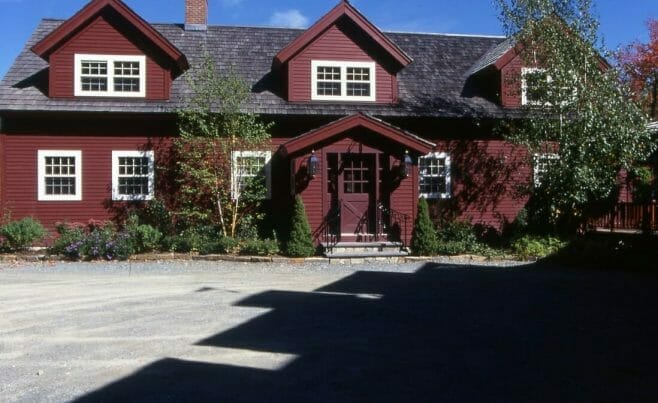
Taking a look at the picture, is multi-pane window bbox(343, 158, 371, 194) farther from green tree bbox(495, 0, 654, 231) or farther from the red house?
green tree bbox(495, 0, 654, 231)

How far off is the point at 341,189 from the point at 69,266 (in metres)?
7.65

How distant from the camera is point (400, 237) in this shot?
687 inches

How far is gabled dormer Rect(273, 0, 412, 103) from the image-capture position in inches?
727

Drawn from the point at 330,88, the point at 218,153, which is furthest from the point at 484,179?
the point at 218,153

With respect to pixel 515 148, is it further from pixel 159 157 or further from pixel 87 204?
pixel 87 204

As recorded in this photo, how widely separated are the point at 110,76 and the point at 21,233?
5373mm

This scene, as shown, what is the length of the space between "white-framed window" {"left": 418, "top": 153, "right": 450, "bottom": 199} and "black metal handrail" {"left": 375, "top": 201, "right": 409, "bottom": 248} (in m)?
1.92

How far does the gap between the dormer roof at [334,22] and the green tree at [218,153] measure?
199 centimetres

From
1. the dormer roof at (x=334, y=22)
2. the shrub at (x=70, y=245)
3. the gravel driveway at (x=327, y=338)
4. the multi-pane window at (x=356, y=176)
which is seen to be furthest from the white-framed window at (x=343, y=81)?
the shrub at (x=70, y=245)

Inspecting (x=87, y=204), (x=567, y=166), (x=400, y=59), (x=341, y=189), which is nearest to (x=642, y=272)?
(x=567, y=166)

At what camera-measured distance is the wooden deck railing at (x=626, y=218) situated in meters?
18.4

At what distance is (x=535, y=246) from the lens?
16094 mm

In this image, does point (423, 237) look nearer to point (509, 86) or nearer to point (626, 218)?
point (509, 86)

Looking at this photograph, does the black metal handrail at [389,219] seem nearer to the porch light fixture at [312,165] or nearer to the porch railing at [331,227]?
the porch railing at [331,227]
